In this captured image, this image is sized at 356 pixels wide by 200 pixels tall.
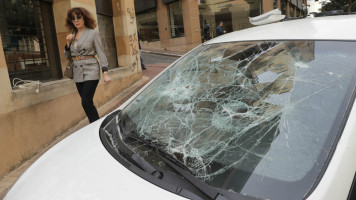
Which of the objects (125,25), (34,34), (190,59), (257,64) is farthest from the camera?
(125,25)

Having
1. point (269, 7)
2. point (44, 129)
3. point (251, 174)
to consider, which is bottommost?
point (44, 129)

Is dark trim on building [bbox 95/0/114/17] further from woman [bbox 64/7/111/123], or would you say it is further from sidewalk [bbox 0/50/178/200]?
woman [bbox 64/7/111/123]

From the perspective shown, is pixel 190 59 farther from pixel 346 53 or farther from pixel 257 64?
pixel 346 53

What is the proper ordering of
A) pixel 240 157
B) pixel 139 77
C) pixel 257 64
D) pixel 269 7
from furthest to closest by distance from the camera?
pixel 269 7
pixel 139 77
pixel 257 64
pixel 240 157

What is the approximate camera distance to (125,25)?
842cm

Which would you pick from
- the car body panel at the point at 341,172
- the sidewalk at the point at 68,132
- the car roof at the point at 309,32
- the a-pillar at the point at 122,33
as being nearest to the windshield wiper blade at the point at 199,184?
the car body panel at the point at 341,172

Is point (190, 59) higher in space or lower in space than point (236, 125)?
higher

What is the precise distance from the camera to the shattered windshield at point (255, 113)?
4.49ft

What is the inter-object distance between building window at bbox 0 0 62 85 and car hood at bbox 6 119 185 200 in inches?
121

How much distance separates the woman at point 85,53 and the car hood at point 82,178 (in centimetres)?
210

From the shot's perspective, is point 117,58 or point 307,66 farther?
point 117,58

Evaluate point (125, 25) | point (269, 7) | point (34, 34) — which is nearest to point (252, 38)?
point (34, 34)

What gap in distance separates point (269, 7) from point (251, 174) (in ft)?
76.7

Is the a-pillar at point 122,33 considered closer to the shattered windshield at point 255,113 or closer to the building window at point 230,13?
the shattered windshield at point 255,113
